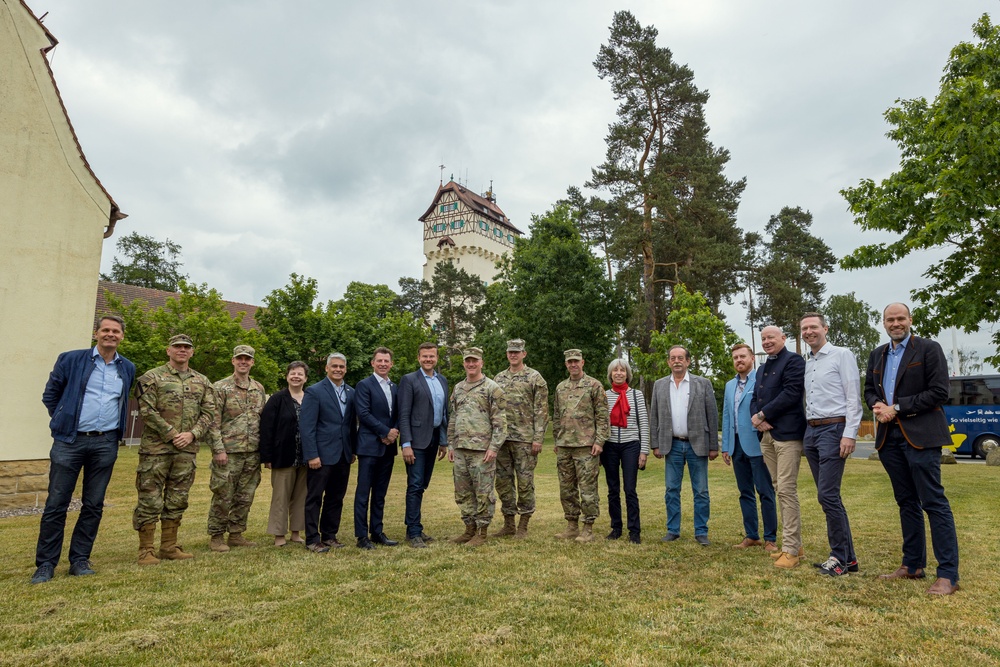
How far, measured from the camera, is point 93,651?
327 centimetres

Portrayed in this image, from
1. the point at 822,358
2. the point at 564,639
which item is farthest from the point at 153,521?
the point at 822,358

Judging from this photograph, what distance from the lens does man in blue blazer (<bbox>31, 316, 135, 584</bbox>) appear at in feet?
17.0

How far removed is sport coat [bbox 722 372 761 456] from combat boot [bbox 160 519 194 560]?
5520mm

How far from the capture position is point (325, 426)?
256 inches

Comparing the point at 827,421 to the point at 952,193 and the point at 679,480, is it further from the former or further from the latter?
the point at 952,193

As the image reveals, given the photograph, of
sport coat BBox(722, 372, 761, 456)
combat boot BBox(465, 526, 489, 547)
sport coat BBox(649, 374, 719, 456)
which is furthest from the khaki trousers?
combat boot BBox(465, 526, 489, 547)

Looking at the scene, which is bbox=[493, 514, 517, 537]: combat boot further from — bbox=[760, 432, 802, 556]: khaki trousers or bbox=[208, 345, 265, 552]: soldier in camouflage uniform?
bbox=[760, 432, 802, 556]: khaki trousers

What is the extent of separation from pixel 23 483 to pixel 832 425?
35.0 feet

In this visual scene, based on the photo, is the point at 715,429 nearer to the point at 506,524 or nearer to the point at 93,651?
the point at 506,524

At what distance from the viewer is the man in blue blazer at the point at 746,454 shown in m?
6.18

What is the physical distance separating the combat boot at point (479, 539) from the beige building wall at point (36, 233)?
7018 millimetres

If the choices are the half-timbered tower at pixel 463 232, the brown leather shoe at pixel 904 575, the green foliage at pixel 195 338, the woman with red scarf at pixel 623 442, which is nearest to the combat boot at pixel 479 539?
the woman with red scarf at pixel 623 442

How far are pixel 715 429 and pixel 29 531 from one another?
843 centimetres

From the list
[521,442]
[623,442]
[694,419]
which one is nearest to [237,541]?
[521,442]
